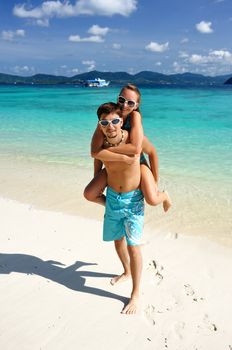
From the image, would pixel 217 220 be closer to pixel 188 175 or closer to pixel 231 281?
pixel 231 281

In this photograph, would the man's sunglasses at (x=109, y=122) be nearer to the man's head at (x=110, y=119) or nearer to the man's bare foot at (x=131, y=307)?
the man's head at (x=110, y=119)

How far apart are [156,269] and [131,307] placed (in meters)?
0.89

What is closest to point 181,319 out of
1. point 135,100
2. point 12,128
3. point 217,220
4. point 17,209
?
point 135,100

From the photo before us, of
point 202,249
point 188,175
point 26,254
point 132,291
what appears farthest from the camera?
point 188,175

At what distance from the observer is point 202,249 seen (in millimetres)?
5086

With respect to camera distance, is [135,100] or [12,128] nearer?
[135,100]

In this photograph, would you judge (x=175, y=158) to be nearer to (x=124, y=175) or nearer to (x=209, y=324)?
(x=124, y=175)

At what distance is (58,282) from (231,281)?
193 cm

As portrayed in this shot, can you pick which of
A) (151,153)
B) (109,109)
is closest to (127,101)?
(109,109)

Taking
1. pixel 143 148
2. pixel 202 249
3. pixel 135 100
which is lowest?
pixel 202 249

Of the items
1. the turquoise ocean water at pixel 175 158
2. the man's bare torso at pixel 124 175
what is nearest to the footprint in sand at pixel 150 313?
the man's bare torso at pixel 124 175

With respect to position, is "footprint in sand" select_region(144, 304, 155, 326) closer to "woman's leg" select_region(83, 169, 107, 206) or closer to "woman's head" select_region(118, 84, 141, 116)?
"woman's leg" select_region(83, 169, 107, 206)

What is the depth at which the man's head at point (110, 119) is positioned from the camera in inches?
129

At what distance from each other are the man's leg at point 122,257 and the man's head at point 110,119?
1221 mm
